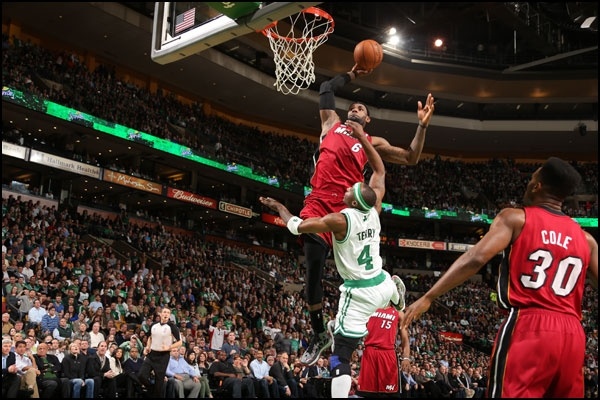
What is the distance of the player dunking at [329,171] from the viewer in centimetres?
562

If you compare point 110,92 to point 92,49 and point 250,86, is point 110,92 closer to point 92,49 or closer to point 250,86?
point 92,49

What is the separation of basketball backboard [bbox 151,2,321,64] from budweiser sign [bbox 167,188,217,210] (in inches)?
785

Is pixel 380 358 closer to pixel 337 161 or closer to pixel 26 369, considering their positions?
pixel 337 161

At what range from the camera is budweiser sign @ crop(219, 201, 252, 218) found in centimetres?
2879

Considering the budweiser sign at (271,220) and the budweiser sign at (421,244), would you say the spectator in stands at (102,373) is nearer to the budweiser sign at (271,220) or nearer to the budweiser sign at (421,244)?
the budweiser sign at (271,220)

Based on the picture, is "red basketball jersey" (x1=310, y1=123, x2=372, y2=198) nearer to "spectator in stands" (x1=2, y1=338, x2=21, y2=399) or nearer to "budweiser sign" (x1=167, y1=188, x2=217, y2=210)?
"spectator in stands" (x1=2, y1=338, x2=21, y2=399)

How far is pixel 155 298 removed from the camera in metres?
16.6

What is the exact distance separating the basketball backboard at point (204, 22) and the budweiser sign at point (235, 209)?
855 inches

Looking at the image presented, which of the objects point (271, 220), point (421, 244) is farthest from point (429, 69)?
point (271, 220)

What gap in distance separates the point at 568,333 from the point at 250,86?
2852 cm

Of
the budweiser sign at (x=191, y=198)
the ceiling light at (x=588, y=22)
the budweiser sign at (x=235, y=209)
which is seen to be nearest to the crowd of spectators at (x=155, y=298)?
the budweiser sign at (x=191, y=198)

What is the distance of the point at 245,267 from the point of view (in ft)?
83.6

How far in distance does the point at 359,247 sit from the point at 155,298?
12.4 metres

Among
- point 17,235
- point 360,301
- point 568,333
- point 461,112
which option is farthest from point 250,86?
point 568,333
